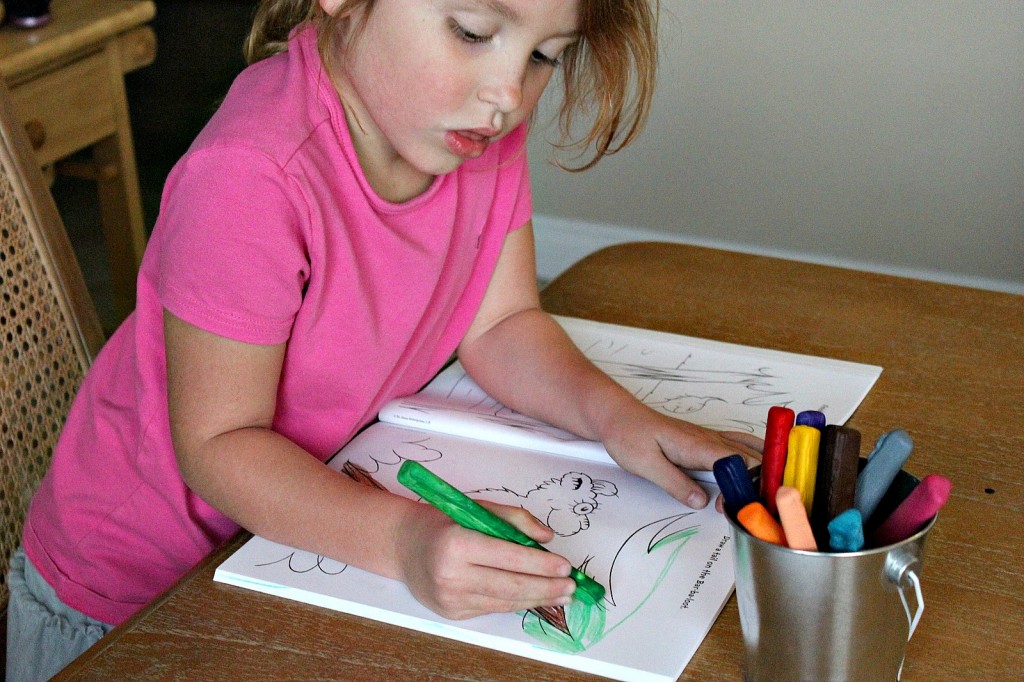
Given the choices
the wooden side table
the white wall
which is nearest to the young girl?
the wooden side table

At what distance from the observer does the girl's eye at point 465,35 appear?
74cm

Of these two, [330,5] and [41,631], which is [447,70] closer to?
[330,5]

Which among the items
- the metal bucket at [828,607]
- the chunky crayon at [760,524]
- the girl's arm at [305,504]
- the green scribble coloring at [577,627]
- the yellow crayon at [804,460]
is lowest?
the green scribble coloring at [577,627]

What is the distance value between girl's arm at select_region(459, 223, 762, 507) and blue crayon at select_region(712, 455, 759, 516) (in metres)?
0.20

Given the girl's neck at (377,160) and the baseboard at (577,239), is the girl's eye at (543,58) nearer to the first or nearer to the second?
the girl's neck at (377,160)

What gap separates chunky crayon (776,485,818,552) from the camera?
492 millimetres

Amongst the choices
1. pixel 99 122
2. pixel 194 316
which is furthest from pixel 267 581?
pixel 99 122

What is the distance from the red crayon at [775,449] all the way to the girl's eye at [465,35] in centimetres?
34

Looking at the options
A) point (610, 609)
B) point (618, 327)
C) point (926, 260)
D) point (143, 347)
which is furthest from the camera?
point (926, 260)

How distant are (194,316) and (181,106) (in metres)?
3.03

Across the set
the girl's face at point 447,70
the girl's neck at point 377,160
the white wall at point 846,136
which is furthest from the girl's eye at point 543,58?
the white wall at point 846,136

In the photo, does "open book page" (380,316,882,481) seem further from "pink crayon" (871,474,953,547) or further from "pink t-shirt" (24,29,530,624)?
"pink crayon" (871,474,953,547)

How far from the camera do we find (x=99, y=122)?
198 centimetres

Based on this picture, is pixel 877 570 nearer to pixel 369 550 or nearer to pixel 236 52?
pixel 369 550
